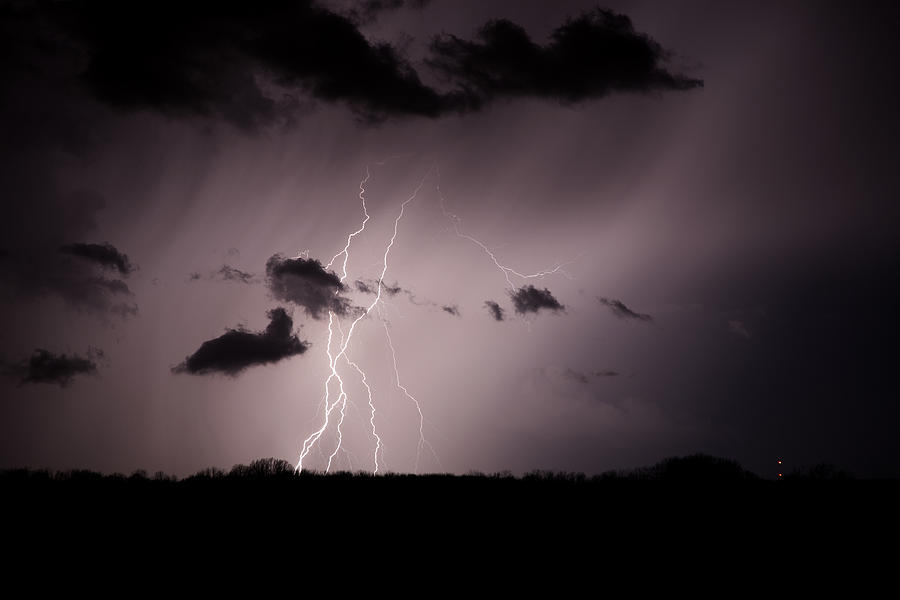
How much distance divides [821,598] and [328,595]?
5530mm

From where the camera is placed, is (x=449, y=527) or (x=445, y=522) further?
(x=445, y=522)

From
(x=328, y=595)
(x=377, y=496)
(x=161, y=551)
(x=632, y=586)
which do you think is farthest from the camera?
(x=377, y=496)

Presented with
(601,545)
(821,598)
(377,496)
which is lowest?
(821,598)

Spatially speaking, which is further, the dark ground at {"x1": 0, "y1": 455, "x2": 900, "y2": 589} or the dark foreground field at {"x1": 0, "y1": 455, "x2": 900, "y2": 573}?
the dark foreground field at {"x1": 0, "y1": 455, "x2": 900, "y2": 573}

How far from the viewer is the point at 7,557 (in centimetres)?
736

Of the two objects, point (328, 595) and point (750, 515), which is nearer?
point (328, 595)

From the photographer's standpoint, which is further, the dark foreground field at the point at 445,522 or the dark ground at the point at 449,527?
the dark foreground field at the point at 445,522

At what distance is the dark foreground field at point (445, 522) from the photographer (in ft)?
25.7

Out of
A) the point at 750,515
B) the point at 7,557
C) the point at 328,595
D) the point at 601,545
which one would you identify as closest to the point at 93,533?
the point at 7,557

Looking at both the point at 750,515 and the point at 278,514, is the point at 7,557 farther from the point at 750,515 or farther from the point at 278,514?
the point at 750,515

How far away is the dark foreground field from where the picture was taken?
7.85 meters

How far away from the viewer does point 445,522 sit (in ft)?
30.5

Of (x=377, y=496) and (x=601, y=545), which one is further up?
(x=377, y=496)

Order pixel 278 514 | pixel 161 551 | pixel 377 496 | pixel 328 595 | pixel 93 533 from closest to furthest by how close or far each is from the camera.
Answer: pixel 328 595, pixel 161 551, pixel 93 533, pixel 278 514, pixel 377 496
